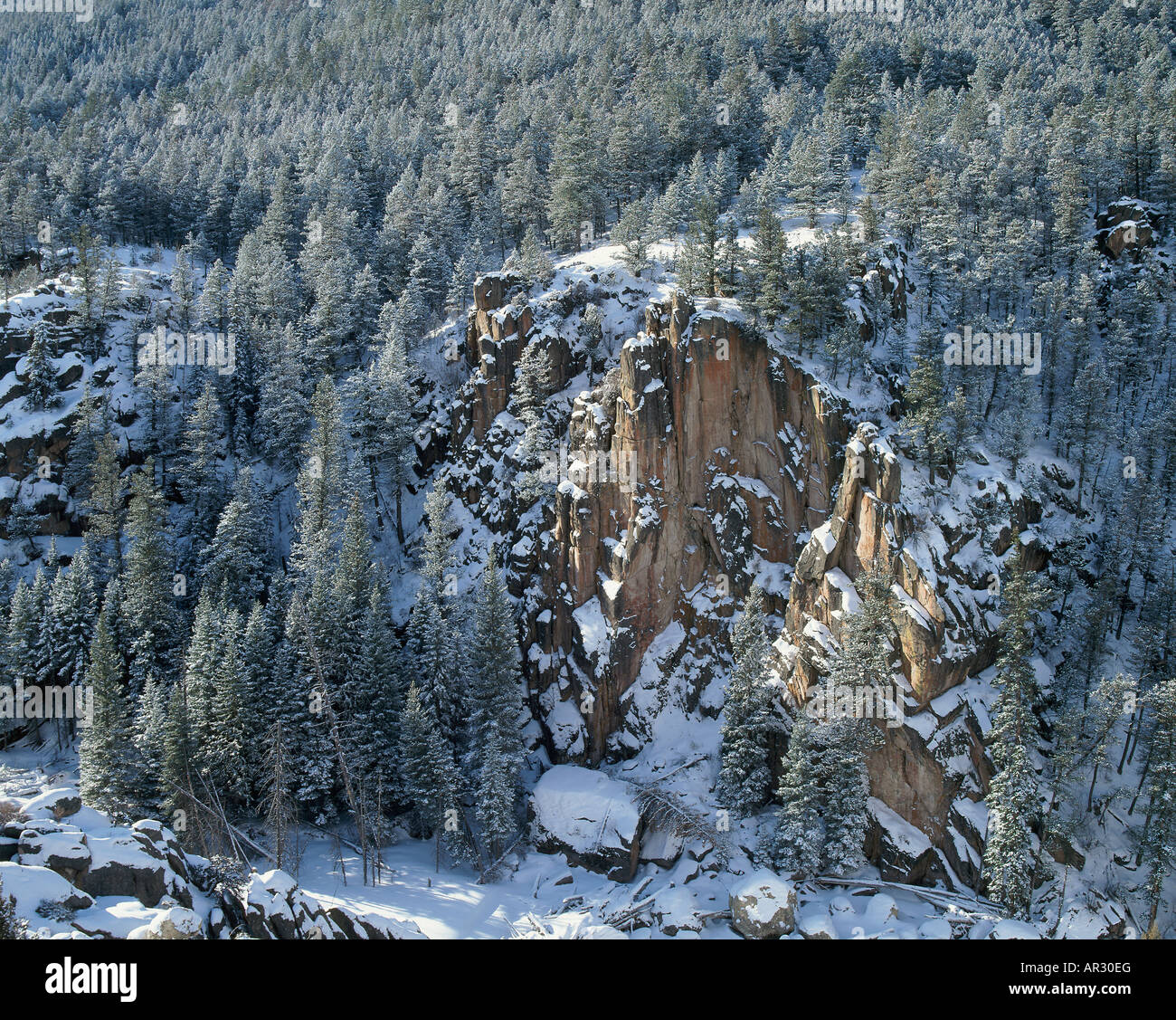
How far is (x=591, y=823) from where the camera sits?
41500 mm

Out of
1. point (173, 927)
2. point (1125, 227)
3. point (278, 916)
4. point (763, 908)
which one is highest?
point (1125, 227)

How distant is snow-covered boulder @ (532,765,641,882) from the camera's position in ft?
133

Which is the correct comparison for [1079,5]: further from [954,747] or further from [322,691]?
[322,691]

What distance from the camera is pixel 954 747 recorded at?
4019 cm

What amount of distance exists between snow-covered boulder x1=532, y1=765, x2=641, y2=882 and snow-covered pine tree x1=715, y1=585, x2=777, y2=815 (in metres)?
5.78

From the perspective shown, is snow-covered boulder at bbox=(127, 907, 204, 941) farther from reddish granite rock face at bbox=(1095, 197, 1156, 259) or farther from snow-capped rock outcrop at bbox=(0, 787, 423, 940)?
reddish granite rock face at bbox=(1095, 197, 1156, 259)

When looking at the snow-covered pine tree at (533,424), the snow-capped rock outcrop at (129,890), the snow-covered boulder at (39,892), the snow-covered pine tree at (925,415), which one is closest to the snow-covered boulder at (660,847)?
the snow-capped rock outcrop at (129,890)

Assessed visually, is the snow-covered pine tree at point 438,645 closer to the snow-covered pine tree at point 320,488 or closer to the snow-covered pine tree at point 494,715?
the snow-covered pine tree at point 494,715

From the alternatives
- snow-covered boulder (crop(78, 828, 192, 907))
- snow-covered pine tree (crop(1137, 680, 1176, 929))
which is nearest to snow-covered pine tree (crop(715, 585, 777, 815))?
snow-covered pine tree (crop(1137, 680, 1176, 929))

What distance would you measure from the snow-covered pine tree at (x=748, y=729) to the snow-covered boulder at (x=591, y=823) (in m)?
5.78

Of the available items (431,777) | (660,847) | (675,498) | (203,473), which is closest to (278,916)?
(431,777)

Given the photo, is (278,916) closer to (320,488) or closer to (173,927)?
(173,927)

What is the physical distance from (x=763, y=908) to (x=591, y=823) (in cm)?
1072
